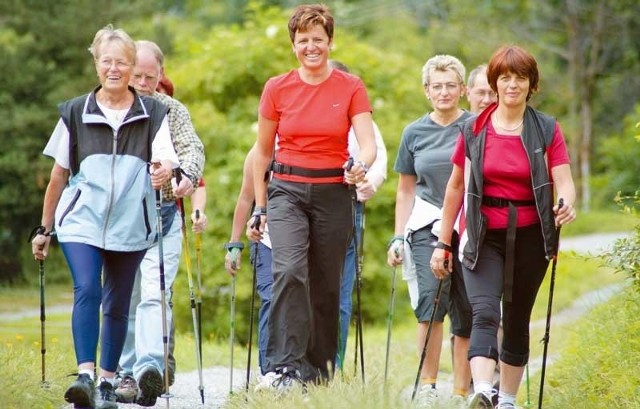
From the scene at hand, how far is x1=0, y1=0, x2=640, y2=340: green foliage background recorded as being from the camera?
15477mm

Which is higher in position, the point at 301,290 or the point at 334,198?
the point at 334,198

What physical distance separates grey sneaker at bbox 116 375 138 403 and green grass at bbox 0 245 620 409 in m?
0.36

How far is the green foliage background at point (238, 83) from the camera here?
15477mm

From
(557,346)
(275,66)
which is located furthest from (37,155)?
(557,346)

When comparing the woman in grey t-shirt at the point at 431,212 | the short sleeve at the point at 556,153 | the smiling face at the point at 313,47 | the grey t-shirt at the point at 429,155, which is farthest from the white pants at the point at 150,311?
the short sleeve at the point at 556,153

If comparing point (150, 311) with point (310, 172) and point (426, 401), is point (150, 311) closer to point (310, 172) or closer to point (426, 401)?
point (310, 172)

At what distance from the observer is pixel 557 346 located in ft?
40.6

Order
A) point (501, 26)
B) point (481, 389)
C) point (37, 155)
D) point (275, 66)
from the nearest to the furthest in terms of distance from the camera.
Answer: point (481, 389) → point (275, 66) → point (37, 155) → point (501, 26)

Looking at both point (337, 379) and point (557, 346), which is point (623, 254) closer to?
point (337, 379)

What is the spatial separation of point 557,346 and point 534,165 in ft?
20.5

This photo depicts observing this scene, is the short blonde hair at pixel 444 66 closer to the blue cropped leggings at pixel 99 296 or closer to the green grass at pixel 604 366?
the green grass at pixel 604 366

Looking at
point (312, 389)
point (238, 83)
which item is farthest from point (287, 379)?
point (238, 83)

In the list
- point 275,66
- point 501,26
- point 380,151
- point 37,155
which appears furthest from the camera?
point 501,26

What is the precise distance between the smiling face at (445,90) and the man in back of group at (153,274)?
1559 mm
